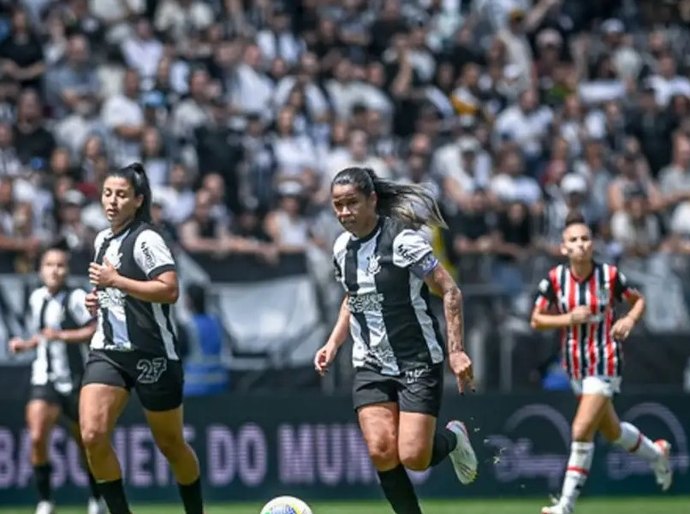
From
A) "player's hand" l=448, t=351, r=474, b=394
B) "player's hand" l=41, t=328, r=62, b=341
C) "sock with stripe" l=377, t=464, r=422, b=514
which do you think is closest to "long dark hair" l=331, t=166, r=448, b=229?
"player's hand" l=448, t=351, r=474, b=394

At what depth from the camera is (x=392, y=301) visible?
36.5ft

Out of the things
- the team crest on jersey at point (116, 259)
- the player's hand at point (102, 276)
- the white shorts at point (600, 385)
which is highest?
the team crest on jersey at point (116, 259)

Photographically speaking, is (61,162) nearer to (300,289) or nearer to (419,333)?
(300,289)

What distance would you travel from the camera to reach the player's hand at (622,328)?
13453 mm

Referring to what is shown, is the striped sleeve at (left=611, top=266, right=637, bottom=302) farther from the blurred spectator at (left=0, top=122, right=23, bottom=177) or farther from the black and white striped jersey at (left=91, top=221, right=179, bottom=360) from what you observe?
the blurred spectator at (left=0, top=122, right=23, bottom=177)

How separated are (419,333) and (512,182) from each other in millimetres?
10350

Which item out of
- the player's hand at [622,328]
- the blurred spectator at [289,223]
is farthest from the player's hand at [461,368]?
the blurred spectator at [289,223]

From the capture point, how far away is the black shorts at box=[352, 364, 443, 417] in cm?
1103

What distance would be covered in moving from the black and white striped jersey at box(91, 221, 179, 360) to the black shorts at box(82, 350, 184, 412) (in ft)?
0.17

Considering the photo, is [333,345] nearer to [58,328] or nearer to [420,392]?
[420,392]

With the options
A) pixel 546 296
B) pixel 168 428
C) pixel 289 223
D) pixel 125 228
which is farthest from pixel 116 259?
pixel 289 223

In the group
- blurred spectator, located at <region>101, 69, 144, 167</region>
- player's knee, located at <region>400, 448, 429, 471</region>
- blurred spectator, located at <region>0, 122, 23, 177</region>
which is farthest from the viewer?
blurred spectator, located at <region>101, 69, 144, 167</region>

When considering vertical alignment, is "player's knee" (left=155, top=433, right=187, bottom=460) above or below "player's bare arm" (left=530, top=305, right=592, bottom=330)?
below

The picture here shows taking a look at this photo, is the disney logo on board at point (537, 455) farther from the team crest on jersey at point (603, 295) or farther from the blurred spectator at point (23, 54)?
the blurred spectator at point (23, 54)
